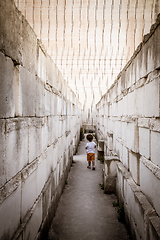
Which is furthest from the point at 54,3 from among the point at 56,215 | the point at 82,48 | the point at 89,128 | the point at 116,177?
the point at 89,128

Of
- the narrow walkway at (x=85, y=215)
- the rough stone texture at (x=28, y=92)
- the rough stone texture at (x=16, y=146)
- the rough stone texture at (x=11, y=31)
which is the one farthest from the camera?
the narrow walkway at (x=85, y=215)

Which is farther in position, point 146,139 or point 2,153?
point 146,139

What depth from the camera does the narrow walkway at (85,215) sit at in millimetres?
3025

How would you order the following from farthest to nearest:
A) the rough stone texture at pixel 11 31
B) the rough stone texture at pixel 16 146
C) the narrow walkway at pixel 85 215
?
1. the narrow walkway at pixel 85 215
2. the rough stone texture at pixel 16 146
3. the rough stone texture at pixel 11 31

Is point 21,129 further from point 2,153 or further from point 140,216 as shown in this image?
point 140,216

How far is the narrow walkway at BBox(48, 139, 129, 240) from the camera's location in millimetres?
3025

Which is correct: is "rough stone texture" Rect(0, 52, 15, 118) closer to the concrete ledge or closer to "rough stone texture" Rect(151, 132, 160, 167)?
"rough stone texture" Rect(151, 132, 160, 167)

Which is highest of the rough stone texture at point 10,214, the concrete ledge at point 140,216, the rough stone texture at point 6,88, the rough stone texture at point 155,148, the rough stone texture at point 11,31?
the rough stone texture at point 11,31

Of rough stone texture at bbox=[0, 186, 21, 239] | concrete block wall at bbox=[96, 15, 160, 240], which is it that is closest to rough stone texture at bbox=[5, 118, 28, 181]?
rough stone texture at bbox=[0, 186, 21, 239]

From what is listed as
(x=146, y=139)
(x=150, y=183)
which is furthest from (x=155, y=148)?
(x=150, y=183)

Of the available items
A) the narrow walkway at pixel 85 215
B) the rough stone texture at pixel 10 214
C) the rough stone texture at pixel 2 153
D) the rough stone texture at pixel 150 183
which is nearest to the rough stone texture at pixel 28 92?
the rough stone texture at pixel 2 153

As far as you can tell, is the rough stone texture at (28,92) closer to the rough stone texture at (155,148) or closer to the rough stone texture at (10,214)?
the rough stone texture at (10,214)

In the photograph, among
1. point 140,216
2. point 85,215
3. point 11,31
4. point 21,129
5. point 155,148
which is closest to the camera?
point 11,31

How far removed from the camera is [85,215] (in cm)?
364
